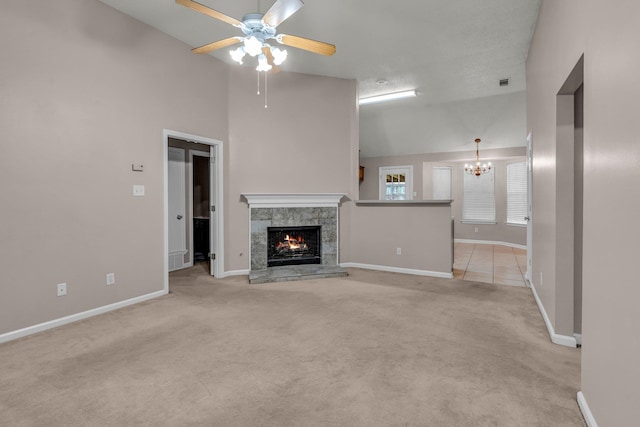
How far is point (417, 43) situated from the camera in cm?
447

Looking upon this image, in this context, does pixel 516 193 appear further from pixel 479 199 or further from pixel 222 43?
pixel 222 43

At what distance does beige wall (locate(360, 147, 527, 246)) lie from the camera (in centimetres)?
872

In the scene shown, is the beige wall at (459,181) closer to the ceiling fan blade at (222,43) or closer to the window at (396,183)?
the window at (396,183)

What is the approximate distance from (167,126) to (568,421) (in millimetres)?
4563

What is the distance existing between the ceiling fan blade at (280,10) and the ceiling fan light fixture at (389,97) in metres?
4.28

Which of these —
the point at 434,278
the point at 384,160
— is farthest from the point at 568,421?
the point at 384,160

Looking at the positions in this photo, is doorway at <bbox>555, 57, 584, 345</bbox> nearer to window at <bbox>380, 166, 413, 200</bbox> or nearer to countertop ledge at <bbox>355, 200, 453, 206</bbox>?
countertop ledge at <bbox>355, 200, 453, 206</bbox>

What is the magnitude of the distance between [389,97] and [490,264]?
3717mm

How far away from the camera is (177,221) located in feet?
18.6

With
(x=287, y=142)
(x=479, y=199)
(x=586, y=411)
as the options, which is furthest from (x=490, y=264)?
(x=586, y=411)

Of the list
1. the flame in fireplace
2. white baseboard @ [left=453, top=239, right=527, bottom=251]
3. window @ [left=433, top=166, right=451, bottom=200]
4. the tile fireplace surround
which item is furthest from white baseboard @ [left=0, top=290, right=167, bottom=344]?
white baseboard @ [left=453, top=239, right=527, bottom=251]

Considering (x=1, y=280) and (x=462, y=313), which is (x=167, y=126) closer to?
(x=1, y=280)

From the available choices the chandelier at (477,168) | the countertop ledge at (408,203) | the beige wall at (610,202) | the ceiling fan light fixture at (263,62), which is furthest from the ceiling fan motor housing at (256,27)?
the chandelier at (477,168)

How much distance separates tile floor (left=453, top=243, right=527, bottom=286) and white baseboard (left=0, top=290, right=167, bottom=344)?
4351 mm
